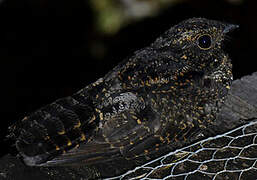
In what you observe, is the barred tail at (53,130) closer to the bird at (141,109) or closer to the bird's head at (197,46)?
the bird at (141,109)

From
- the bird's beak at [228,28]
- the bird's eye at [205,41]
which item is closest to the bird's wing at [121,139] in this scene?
the bird's eye at [205,41]

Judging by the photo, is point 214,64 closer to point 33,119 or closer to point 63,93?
point 33,119

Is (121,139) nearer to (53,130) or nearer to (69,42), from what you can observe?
(53,130)

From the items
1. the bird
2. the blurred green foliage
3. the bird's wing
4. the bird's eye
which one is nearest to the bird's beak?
the bird

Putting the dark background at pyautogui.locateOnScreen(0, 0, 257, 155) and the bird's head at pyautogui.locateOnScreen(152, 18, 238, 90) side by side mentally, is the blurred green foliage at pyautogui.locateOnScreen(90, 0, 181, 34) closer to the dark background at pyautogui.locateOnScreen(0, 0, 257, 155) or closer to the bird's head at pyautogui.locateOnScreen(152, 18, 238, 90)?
the dark background at pyautogui.locateOnScreen(0, 0, 257, 155)

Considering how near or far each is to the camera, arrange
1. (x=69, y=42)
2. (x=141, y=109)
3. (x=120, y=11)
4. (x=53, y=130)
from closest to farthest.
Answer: (x=53, y=130) < (x=141, y=109) < (x=120, y=11) < (x=69, y=42)

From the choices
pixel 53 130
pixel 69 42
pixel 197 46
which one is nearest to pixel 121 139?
pixel 53 130
